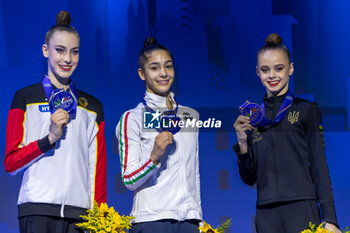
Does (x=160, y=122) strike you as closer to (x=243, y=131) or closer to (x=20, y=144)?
(x=243, y=131)

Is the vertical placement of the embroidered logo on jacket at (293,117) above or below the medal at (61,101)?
below

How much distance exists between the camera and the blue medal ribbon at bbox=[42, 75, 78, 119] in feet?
10.9

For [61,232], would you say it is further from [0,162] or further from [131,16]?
[131,16]

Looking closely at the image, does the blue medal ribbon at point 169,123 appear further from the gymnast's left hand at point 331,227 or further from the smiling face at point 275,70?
the gymnast's left hand at point 331,227

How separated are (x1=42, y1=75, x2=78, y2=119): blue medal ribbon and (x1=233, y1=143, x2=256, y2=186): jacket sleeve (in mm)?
1034

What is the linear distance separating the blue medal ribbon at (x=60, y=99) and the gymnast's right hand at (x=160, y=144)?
1.90 feet

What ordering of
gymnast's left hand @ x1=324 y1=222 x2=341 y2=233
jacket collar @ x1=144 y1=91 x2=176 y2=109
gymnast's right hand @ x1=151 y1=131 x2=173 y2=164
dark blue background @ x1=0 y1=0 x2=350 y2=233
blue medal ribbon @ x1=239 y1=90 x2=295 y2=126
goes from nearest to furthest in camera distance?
gymnast's right hand @ x1=151 y1=131 x2=173 y2=164, gymnast's left hand @ x1=324 y1=222 x2=341 y2=233, jacket collar @ x1=144 y1=91 x2=176 y2=109, blue medal ribbon @ x1=239 y1=90 x2=295 y2=126, dark blue background @ x1=0 y1=0 x2=350 y2=233

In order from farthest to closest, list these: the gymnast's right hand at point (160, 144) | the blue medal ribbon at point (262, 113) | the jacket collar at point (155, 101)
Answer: the blue medal ribbon at point (262, 113), the jacket collar at point (155, 101), the gymnast's right hand at point (160, 144)

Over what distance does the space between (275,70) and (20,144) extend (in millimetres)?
1641

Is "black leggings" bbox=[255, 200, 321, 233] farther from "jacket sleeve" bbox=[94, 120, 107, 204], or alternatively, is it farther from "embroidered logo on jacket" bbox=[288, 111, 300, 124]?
"jacket sleeve" bbox=[94, 120, 107, 204]

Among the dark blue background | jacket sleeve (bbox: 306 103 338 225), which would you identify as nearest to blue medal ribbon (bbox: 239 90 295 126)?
jacket sleeve (bbox: 306 103 338 225)

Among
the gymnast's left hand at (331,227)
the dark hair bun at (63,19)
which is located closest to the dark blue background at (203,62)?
the dark hair bun at (63,19)

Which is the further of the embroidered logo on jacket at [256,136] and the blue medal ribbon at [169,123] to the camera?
the embroidered logo on jacket at [256,136]

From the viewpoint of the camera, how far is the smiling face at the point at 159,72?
3455 mm
